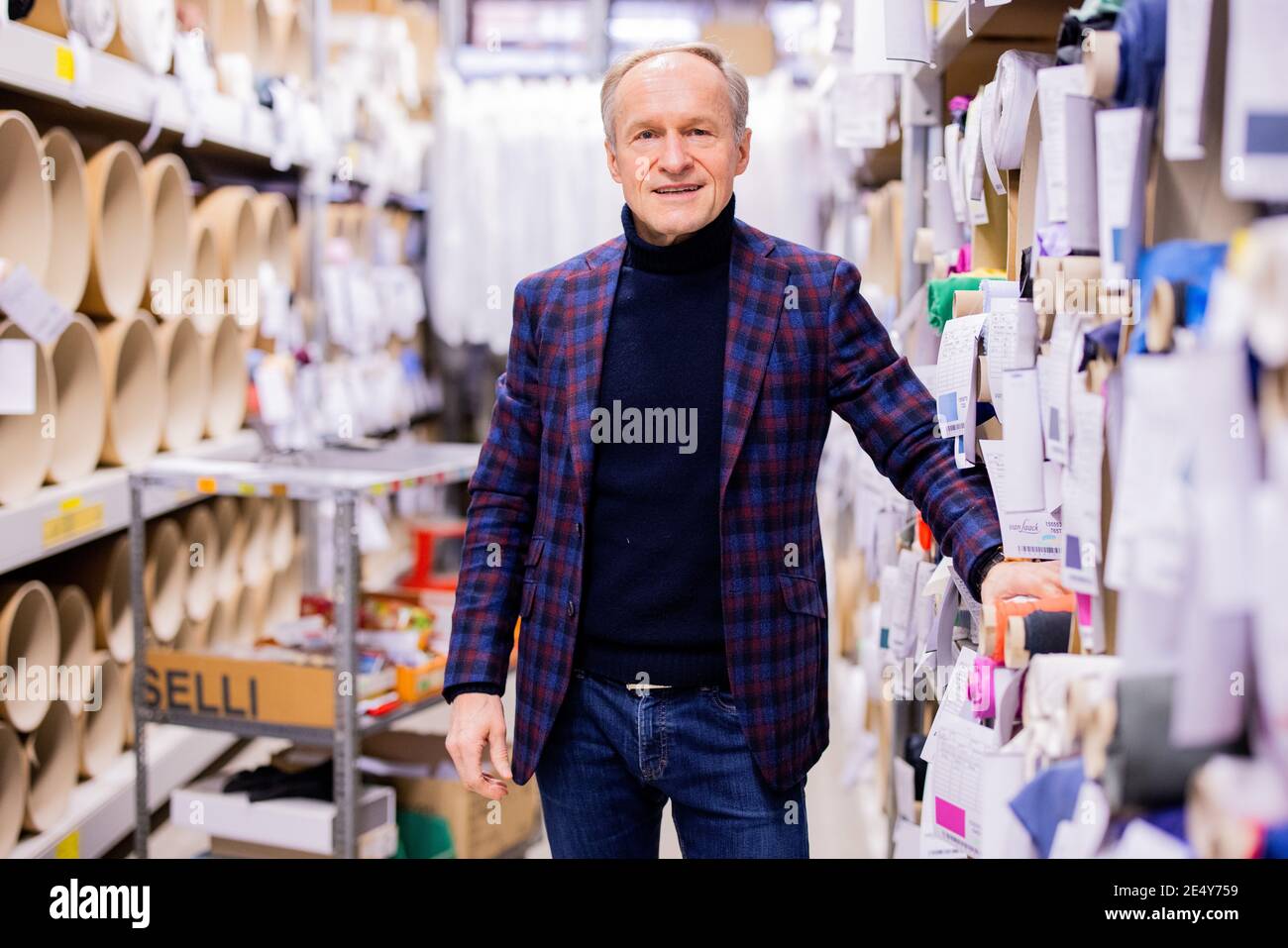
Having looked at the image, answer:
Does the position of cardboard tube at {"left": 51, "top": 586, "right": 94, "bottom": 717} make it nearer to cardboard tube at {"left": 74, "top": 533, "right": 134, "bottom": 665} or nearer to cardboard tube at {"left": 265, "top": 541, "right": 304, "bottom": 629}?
cardboard tube at {"left": 74, "top": 533, "right": 134, "bottom": 665}

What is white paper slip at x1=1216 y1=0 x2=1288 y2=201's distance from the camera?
750 mm

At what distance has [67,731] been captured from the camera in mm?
2631

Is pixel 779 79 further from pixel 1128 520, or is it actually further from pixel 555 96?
pixel 1128 520

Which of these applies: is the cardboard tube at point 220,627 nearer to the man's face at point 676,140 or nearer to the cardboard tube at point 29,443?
the cardboard tube at point 29,443

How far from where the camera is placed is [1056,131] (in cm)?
107

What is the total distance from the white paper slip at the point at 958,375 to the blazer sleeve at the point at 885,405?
0.10 ft

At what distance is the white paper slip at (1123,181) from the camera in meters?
0.99

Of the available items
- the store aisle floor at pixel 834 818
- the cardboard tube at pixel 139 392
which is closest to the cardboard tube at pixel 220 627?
the store aisle floor at pixel 834 818

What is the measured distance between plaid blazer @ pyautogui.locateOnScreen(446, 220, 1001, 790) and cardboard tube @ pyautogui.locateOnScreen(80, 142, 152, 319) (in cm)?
155

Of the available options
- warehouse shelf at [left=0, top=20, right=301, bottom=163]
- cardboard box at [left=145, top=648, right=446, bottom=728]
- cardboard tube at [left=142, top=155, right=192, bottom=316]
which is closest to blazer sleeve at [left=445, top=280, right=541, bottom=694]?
cardboard box at [left=145, top=648, right=446, bottom=728]

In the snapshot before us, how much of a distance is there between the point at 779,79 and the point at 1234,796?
3.68 meters

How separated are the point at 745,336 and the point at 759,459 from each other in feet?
0.47

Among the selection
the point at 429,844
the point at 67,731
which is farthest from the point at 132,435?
the point at 429,844

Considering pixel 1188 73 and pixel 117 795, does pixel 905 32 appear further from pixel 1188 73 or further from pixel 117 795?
pixel 117 795
